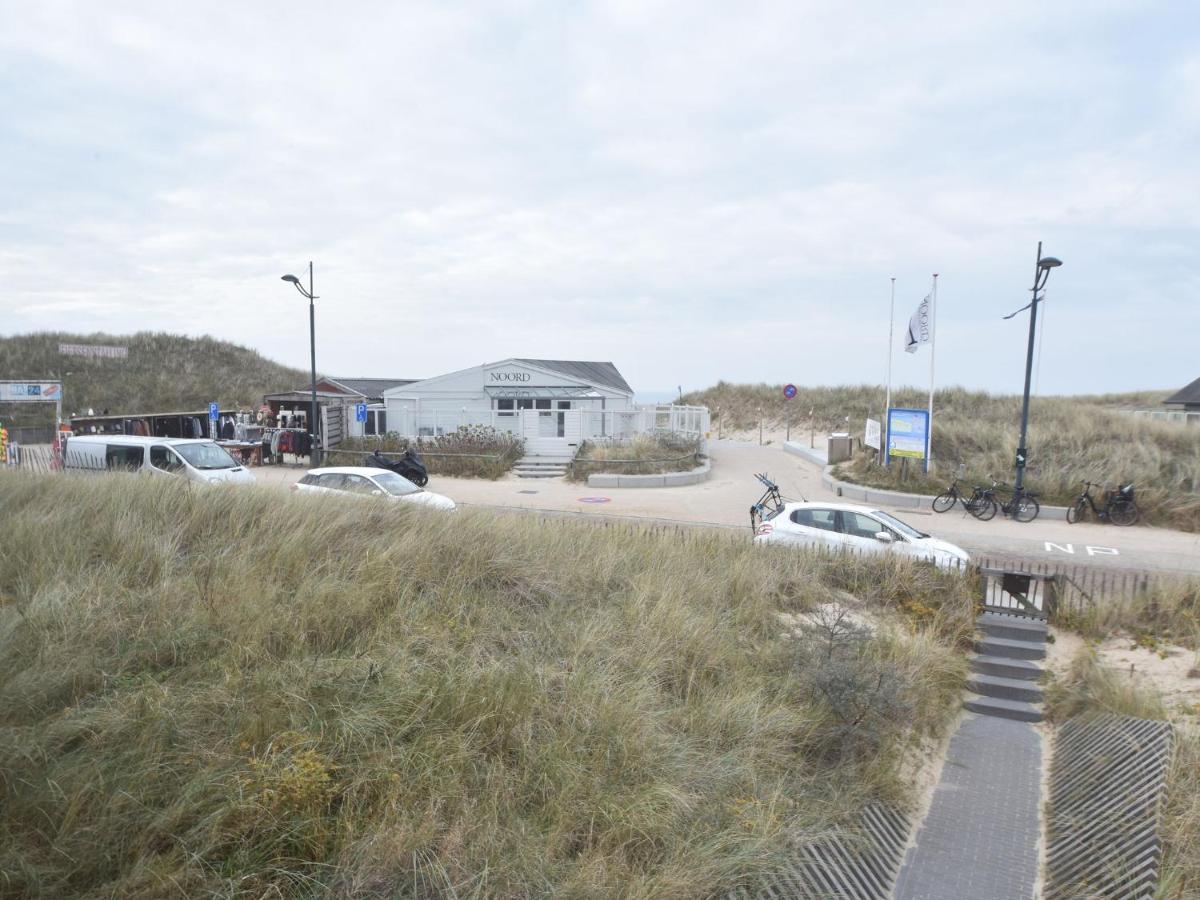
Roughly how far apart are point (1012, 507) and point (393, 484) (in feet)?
49.1

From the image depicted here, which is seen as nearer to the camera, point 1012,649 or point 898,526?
point 1012,649

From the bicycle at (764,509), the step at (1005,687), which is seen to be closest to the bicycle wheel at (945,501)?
the bicycle at (764,509)

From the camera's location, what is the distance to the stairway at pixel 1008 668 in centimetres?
902

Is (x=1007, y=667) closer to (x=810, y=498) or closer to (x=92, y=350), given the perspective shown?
(x=810, y=498)

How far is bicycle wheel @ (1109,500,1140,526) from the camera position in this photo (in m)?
18.3

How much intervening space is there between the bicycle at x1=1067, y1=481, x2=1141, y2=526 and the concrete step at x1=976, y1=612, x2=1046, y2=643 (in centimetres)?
981

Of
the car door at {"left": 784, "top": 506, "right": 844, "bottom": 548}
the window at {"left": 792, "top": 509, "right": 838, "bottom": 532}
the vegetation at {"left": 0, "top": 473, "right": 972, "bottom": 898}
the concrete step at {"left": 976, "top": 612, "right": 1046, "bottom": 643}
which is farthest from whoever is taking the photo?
the window at {"left": 792, "top": 509, "right": 838, "bottom": 532}

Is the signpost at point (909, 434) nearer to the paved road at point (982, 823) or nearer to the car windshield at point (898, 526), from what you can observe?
the car windshield at point (898, 526)

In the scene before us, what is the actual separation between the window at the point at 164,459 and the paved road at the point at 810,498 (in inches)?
87.7

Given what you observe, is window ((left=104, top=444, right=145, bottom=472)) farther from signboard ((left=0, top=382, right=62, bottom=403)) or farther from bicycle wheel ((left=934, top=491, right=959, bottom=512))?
bicycle wheel ((left=934, top=491, right=959, bottom=512))

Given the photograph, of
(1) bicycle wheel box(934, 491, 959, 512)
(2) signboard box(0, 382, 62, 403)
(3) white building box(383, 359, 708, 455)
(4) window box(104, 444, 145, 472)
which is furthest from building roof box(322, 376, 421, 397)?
(1) bicycle wheel box(934, 491, 959, 512)

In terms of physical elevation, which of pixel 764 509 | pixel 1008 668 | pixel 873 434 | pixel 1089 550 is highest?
pixel 873 434

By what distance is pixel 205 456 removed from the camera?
17047mm

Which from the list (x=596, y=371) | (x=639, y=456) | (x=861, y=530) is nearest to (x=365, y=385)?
(x=596, y=371)
